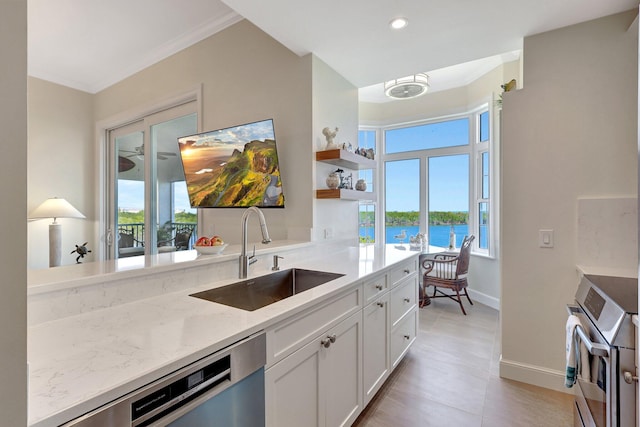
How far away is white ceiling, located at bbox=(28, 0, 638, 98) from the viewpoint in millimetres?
1962

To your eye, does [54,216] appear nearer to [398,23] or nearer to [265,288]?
[265,288]

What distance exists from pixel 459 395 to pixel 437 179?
3371mm

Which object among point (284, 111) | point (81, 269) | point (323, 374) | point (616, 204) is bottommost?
point (323, 374)

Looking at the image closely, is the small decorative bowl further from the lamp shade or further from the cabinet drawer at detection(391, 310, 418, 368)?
the lamp shade

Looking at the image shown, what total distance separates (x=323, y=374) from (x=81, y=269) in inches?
46.1

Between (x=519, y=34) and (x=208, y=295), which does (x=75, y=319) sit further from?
(x=519, y=34)

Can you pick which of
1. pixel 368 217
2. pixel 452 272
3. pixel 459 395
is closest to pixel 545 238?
pixel 459 395

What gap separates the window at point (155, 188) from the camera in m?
3.43

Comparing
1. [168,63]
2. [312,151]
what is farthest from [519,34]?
[168,63]

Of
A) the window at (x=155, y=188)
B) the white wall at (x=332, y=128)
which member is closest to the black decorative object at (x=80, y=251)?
the window at (x=155, y=188)

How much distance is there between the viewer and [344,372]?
5.15ft

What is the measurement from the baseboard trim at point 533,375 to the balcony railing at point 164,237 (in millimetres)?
2994

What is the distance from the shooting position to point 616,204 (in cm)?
199

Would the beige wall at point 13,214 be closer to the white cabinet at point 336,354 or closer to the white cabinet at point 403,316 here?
the white cabinet at point 336,354
